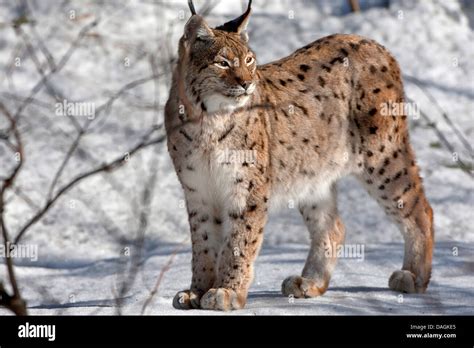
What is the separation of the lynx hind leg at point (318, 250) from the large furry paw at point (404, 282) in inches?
16.1

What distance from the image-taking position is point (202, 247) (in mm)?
5578

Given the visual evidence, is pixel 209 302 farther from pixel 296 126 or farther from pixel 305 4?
pixel 305 4

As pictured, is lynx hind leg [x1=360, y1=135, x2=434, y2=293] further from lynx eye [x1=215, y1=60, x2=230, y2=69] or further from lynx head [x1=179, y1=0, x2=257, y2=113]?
lynx eye [x1=215, y1=60, x2=230, y2=69]

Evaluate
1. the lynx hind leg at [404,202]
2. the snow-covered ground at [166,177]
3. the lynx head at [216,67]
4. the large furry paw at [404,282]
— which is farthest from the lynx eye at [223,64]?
the large furry paw at [404,282]

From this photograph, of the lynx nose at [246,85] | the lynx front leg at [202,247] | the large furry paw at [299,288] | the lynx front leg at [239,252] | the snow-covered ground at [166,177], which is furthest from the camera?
the snow-covered ground at [166,177]

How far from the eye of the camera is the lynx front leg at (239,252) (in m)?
5.39

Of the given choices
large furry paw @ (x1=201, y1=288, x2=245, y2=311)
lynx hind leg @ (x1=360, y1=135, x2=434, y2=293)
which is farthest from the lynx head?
lynx hind leg @ (x1=360, y1=135, x2=434, y2=293)

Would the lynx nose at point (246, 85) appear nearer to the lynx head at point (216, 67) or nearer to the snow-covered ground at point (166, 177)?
the lynx head at point (216, 67)

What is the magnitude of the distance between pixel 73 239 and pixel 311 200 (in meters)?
2.91

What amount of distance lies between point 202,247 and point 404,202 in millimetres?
1489

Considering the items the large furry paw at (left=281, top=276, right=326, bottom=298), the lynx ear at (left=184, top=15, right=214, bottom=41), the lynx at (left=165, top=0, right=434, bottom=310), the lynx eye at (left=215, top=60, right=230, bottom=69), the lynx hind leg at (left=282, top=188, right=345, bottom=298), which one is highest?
the lynx ear at (left=184, top=15, right=214, bottom=41)

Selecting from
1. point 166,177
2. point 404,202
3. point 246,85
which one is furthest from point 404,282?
point 166,177

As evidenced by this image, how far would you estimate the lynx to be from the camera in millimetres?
5328
